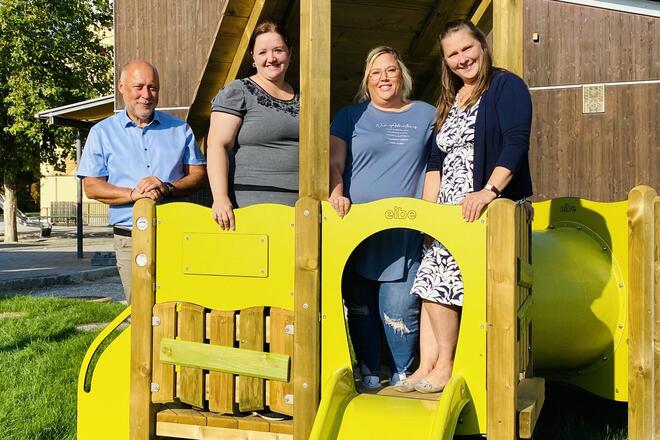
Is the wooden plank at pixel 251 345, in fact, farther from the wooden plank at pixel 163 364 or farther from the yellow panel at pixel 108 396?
the yellow panel at pixel 108 396

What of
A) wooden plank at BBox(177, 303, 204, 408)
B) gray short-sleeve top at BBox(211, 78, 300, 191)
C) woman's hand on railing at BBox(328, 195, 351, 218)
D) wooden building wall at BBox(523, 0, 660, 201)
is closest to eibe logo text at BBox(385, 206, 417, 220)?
woman's hand on railing at BBox(328, 195, 351, 218)

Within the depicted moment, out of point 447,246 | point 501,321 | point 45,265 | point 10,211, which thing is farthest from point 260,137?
point 10,211

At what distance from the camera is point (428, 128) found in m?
3.50

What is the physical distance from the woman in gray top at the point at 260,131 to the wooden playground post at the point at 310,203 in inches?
11.8

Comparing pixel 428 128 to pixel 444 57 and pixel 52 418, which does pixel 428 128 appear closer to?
pixel 444 57

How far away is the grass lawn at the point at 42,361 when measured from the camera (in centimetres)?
449

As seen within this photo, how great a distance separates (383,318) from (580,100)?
34.7ft

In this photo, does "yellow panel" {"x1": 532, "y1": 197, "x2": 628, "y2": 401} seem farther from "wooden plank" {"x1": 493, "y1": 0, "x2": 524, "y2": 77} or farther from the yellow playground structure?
"wooden plank" {"x1": 493, "y1": 0, "x2": 524, "y2": 77}

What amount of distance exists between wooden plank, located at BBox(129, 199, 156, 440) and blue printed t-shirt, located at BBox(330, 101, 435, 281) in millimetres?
918

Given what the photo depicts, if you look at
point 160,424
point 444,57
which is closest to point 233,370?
point 160,424

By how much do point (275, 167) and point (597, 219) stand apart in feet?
7.06

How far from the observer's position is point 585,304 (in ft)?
14.2

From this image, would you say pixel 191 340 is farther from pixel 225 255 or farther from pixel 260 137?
pixel 260 137

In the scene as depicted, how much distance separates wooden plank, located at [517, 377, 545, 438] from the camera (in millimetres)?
2992
